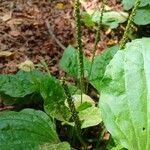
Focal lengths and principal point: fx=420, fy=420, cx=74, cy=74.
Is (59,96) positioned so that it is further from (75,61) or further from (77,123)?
(75,61)

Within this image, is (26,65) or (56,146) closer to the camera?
(56,146)

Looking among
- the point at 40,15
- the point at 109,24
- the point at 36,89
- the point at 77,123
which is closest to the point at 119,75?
the point at 77,123

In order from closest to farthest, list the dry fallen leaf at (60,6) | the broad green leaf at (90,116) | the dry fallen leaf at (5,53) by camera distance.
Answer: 1. the broad green leaf at (90,116)
2. the dry fallen leaf at (5,53)
3. the dry fallen leaf at (60,6)

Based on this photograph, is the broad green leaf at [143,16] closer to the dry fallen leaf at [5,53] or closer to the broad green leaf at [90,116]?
the dry fallen leaf at [5,53]

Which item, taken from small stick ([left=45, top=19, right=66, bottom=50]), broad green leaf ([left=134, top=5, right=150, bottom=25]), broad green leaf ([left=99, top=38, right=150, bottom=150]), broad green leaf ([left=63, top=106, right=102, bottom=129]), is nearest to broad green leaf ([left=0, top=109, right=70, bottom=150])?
broad green leaf ([left=63, top=106, right=102, bottom=129])

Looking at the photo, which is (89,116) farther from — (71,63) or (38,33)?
(38,33)

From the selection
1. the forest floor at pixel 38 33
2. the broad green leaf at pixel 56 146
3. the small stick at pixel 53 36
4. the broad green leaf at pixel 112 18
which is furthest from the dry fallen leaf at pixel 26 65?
the broad green leaf at pixel 56 146

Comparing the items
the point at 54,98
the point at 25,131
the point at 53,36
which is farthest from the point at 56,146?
the point at 53,36
